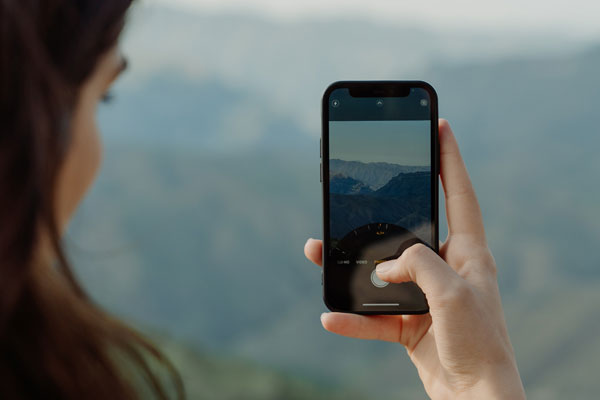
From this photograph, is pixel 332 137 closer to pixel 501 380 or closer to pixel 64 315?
pixel 501 380

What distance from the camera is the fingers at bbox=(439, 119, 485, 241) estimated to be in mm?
725

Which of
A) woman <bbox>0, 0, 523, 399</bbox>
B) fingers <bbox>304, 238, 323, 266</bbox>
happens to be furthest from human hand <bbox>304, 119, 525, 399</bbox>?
woman <bbox>0, 0, 523, 399</bbox>

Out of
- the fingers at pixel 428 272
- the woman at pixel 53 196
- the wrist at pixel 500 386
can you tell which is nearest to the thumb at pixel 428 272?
the fingers at pixel 428 272

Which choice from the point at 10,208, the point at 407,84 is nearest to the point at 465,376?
the point at 407,84

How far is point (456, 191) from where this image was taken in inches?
29.0

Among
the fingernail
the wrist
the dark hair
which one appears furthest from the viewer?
the fingernail

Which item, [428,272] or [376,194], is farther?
[376,194]

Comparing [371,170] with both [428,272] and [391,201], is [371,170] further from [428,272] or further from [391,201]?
[428,272]

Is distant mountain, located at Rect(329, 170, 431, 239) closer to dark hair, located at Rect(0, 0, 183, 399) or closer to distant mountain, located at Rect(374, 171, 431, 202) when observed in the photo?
distant mountain, located at Rect(374, 171, 431, 202)

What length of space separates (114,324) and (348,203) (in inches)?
17.3

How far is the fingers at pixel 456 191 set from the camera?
725mm

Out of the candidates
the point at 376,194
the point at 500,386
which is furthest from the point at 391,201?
the point at 500,386

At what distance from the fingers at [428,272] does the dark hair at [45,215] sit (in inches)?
→ 13.7

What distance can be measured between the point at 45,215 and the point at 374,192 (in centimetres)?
51
